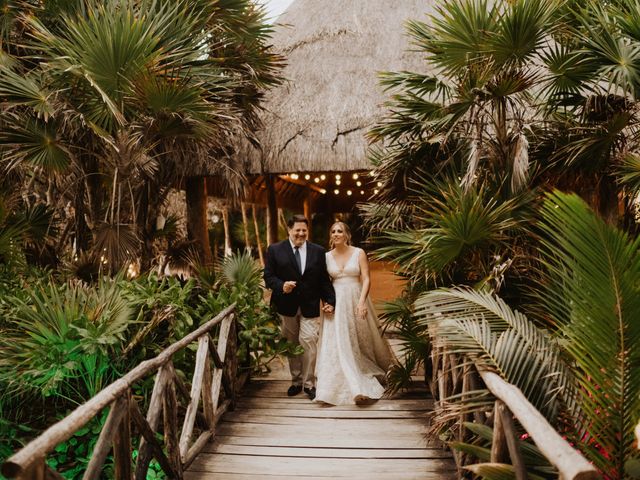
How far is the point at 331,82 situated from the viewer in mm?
8320

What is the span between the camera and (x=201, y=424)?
3.62 meters

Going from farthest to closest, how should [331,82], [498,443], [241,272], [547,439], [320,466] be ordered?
[331,82] → [241,272] → [320,466] → [498,443] → [547,439]

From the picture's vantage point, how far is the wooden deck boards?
3.12 m

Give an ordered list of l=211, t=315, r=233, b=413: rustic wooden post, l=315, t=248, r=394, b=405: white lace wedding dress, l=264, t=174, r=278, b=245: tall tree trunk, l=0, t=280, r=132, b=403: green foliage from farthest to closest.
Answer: l=264, t=174, r=278, b=245: tall tree trunk, l=315, t=248, r=394, b=405: white lace wedding dress, l=211, t=315, r=233, b=413: rustic wooden post, l=0, t=280, r=132, b=403: green foliage

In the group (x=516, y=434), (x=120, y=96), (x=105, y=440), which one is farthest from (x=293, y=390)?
(x=120, y=96)

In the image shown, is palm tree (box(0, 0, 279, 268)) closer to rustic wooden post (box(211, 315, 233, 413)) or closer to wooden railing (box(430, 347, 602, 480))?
rustic wooden post (box(211, 315, 233, 413))

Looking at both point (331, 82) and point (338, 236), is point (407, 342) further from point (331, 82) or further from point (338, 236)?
point (331, 82)

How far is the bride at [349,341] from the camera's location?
437 centimetres

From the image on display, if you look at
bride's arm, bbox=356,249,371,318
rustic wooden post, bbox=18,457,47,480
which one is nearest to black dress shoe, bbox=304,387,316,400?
bride's arm, bbox=356,249,371,318

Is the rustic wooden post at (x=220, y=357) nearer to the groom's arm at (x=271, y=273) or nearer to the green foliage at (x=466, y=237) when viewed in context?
the groom's arm at (x=271, y=273)

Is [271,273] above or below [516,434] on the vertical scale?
above

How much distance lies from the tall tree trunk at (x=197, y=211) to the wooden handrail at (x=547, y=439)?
20.4 ft

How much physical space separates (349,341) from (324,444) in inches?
47.6

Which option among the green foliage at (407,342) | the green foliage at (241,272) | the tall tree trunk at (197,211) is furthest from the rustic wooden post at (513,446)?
the tall tree trunk at (197,211)
